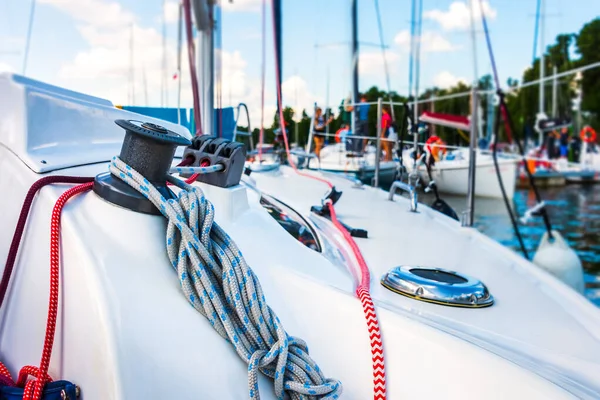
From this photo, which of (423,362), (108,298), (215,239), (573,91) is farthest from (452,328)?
(573,91)

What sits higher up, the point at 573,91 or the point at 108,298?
the point at 573,91

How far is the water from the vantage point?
18.4ft

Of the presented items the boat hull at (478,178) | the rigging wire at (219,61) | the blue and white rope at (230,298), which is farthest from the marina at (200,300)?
the boat hull at (478,178)

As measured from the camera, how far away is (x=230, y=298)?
0.74 metres

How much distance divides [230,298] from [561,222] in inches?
348

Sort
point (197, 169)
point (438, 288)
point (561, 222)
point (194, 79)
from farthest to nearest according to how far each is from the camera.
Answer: point (561, 222) < point (194, 79) < point (438, 288) < point (197, 169)

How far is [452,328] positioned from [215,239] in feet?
1.62

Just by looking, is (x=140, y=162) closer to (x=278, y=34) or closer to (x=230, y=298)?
(x=230, y=298)

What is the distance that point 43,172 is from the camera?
0.83 metres

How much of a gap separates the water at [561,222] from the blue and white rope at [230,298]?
3.73 meters

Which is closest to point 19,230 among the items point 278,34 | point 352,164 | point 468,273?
point 468,273

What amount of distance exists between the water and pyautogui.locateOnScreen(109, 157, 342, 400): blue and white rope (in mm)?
3735

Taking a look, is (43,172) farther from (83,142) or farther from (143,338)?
(143,338)

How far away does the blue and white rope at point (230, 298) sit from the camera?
0.72 meters
